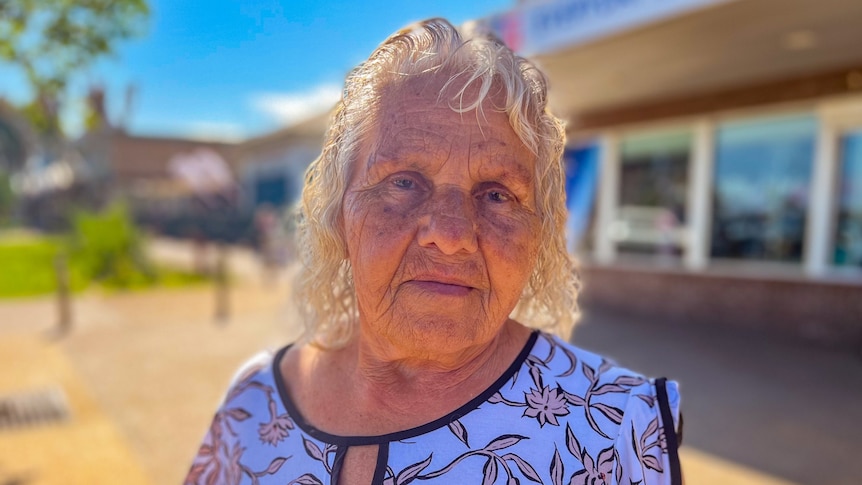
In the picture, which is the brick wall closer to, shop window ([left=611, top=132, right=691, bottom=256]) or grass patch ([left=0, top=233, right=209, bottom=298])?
shop window ([left=611, top=132, right=691, bottom=256])

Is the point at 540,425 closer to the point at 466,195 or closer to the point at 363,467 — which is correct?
the point at 363,467

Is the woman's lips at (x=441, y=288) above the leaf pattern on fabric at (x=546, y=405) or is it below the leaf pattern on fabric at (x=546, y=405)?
above

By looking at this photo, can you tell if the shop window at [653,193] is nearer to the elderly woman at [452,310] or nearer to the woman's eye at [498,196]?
the elderly woman at [452,310]

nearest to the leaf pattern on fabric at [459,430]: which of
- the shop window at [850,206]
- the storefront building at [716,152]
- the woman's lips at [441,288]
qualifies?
the woman's lips at [441,288]

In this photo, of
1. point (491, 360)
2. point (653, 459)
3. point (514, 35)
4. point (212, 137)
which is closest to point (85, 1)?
point (514, 35)

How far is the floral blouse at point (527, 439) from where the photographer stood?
1.03 meters

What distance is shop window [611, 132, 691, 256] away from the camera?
322 inches

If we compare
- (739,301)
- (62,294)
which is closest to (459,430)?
(739,301)

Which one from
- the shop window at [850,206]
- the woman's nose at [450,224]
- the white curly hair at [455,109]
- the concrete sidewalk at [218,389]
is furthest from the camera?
the shop window at [850,206]

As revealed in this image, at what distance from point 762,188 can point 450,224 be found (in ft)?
25.1

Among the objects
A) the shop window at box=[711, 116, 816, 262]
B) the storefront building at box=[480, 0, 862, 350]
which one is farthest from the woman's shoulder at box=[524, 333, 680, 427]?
the shop window at box=[711, 116, 816, 262]

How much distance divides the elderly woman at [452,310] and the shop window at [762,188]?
280 inches

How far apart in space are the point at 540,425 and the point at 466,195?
46cm

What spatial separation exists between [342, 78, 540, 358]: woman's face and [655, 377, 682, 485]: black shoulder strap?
358mm
